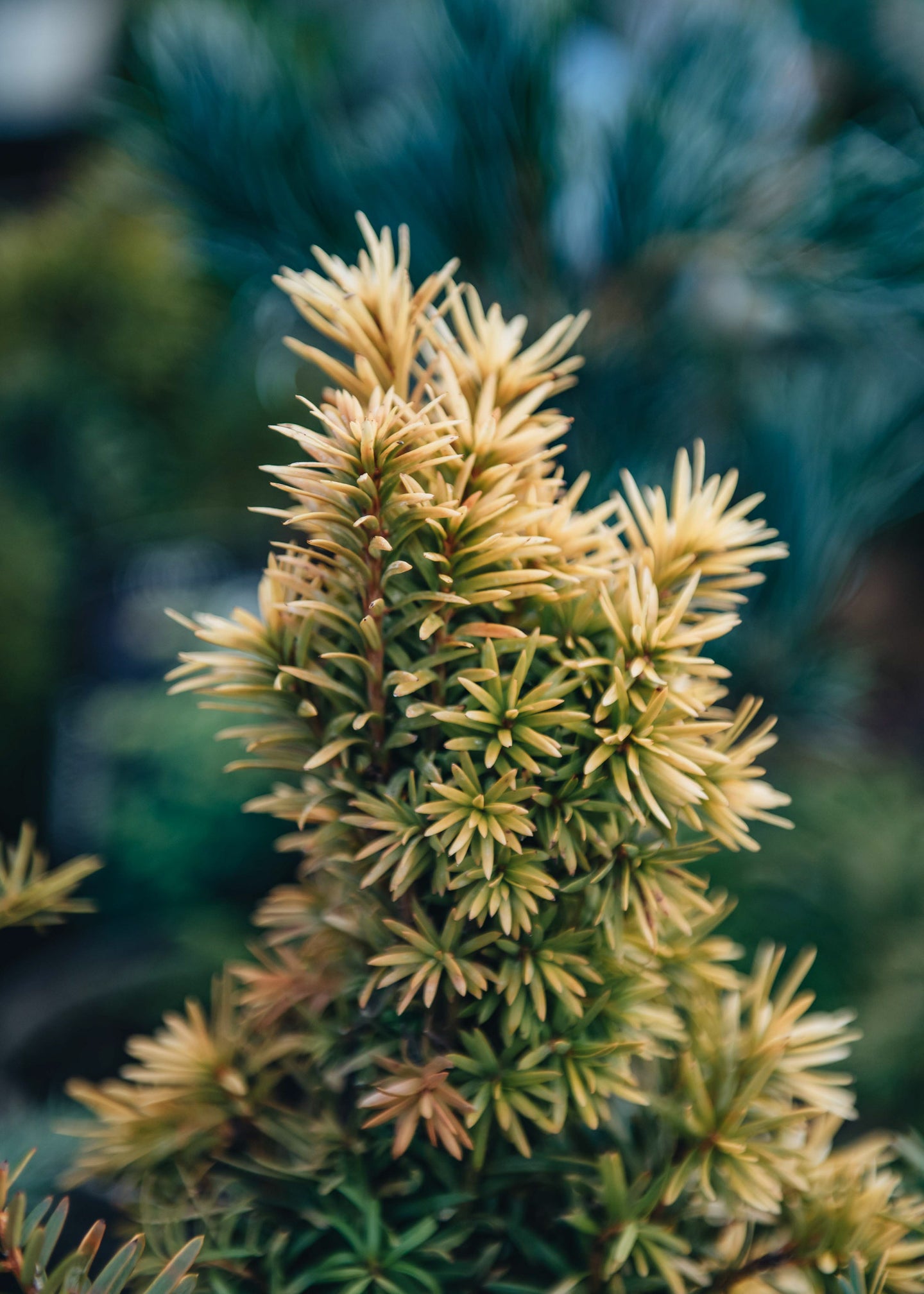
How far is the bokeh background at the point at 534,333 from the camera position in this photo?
A: 753 millimetres

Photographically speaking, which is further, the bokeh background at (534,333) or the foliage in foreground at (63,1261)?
the bokeh background at (534,333)

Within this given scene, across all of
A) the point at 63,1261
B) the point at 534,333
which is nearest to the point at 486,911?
the point at 63,1261

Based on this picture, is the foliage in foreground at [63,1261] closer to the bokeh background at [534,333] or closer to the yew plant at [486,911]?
the yew plant at [486,911]

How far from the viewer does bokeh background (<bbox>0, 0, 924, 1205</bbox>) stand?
75cm

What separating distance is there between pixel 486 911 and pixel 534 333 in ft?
1.93

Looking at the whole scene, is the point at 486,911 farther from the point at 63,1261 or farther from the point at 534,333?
the point at 534,333

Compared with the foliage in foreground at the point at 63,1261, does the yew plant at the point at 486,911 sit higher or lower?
higher

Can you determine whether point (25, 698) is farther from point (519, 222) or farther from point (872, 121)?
point (872, 121)

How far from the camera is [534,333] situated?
2.67 feet

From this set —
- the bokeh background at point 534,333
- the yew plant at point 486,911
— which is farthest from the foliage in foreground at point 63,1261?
the bokeh background at point 534,333

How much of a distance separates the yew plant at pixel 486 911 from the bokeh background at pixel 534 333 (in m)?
0.23

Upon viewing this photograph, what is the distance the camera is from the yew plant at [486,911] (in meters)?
0.35

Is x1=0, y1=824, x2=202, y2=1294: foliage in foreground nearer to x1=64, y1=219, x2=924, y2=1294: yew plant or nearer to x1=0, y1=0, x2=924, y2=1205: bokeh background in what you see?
x1=64, y1=219, x2=924, y2=1294: yew plant

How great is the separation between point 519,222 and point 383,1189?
715 mm
